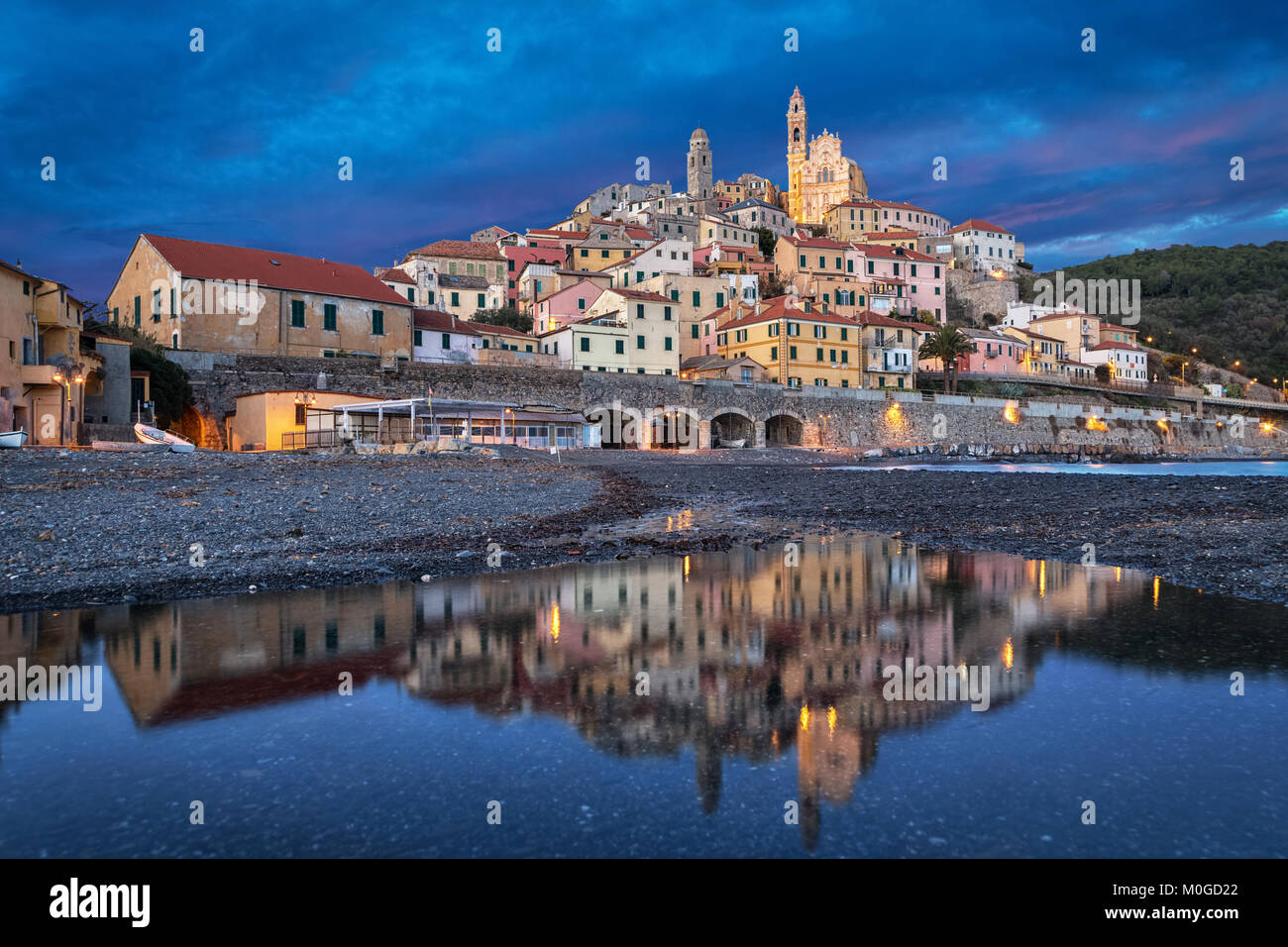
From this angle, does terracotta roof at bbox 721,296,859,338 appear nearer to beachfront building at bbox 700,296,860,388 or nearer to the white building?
beachfront building at bbox 700,296,860,388

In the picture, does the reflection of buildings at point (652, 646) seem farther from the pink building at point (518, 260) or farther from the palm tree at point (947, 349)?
the pink building at point (518, 260)

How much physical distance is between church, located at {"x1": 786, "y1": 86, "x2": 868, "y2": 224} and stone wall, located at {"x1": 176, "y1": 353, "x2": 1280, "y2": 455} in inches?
2888

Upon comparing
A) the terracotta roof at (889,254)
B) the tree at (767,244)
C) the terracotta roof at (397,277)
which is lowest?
the terracotta roof at (397,277)

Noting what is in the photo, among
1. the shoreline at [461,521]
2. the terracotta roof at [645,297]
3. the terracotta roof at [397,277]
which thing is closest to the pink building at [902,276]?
the terracotta roof at [645,297]

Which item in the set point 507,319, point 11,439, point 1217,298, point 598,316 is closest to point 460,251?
point 507,319

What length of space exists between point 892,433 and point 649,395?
20.8 metres

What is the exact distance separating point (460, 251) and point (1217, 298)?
381ft

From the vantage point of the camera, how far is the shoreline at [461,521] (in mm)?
11133

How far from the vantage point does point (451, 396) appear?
43.2 m

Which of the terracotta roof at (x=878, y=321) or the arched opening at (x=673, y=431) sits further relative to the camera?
the terracotta roof at (x=878, y=321)

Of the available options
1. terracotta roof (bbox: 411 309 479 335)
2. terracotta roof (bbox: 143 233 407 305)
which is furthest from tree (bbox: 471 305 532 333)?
terracotta roof (bbox: 143 233 407 305)

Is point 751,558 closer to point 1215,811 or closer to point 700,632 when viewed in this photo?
point 700,632

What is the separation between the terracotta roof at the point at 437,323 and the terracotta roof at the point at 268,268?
289cm

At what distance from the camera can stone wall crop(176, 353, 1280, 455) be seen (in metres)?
38.4
